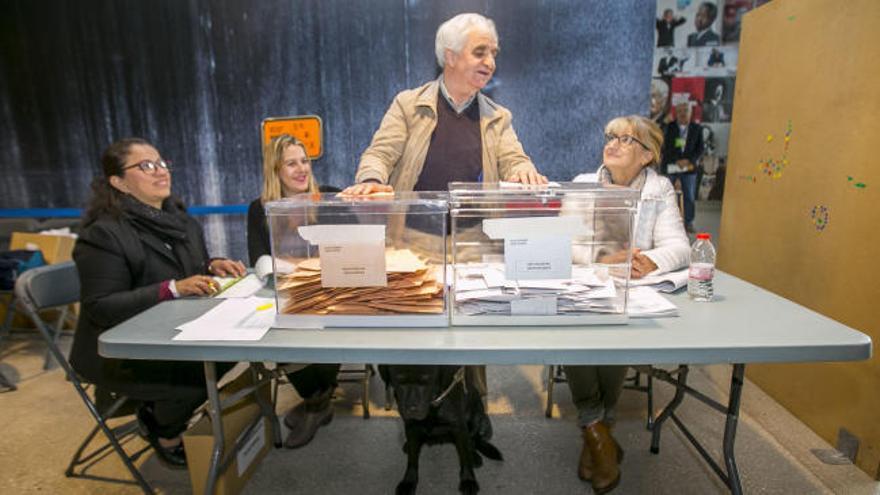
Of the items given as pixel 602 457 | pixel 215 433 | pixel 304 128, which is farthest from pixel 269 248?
pixel 602 457

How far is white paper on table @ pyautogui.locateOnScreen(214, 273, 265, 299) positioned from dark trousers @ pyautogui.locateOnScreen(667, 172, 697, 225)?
2586 millimetres

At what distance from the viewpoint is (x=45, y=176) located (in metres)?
3.45

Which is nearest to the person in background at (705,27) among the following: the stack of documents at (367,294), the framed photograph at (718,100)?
the framed photograph at (718,100)

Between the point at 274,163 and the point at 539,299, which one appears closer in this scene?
the point at 539,299

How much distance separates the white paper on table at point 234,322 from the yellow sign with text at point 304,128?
73.3 inches

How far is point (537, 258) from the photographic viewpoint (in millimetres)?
1172

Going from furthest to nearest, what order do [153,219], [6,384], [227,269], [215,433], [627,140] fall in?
[6,384]
[627,140]
[227,269]
[153,219]
[215,433]

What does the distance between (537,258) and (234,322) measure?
32.5 inches

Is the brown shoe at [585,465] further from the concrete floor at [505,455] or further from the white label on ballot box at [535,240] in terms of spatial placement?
the white label on ballot box at [535,240]

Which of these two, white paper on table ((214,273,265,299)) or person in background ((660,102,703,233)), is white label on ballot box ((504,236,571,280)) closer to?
white paper on table ((214,273,265,299))

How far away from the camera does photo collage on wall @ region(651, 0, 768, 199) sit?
9.21ft

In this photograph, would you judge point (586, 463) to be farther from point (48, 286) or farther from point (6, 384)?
point (6, 384)

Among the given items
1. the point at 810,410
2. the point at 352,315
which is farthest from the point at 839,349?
the point at 810,410

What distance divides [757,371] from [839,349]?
1741mm
